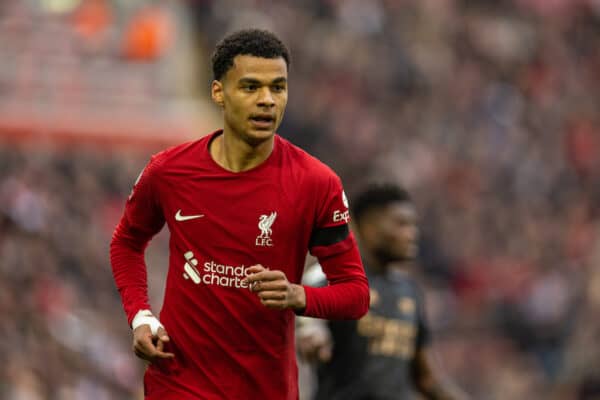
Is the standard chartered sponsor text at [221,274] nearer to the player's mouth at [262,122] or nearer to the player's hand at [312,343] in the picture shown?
the player's mouth at [262,122]

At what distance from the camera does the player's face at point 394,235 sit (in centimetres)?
808

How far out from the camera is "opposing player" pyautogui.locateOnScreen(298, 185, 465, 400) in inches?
307

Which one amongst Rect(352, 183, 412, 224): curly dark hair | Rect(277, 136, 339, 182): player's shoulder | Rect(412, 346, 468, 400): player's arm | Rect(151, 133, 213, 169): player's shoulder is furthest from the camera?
Rect(352, 183, 412, 224): curly dark hair

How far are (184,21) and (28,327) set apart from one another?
1046 cm

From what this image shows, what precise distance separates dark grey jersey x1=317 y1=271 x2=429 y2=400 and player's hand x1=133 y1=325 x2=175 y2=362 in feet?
7.67

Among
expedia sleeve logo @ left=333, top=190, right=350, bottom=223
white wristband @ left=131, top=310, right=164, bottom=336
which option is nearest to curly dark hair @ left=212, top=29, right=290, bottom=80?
expedia sleeve logo @ left=333, top=190, right=350, bottom=223

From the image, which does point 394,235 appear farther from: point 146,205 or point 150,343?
point 150,343

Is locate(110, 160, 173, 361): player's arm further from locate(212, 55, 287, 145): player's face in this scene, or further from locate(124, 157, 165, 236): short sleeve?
locate(212, 55, 287, 145): player's face

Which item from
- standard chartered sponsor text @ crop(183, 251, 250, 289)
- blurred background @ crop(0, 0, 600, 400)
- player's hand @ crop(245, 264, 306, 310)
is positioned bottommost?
blurred background @ crop(0, 0, 600, 400)

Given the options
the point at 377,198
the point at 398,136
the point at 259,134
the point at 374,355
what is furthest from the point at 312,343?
the point at 398,136

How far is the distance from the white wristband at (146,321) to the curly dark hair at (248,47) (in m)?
0.98

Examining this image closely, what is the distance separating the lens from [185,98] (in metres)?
21.1

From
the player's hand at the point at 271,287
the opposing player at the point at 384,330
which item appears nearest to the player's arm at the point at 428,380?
the opposing player at the point at 384,330

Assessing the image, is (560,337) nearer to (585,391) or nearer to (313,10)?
(585,391)
